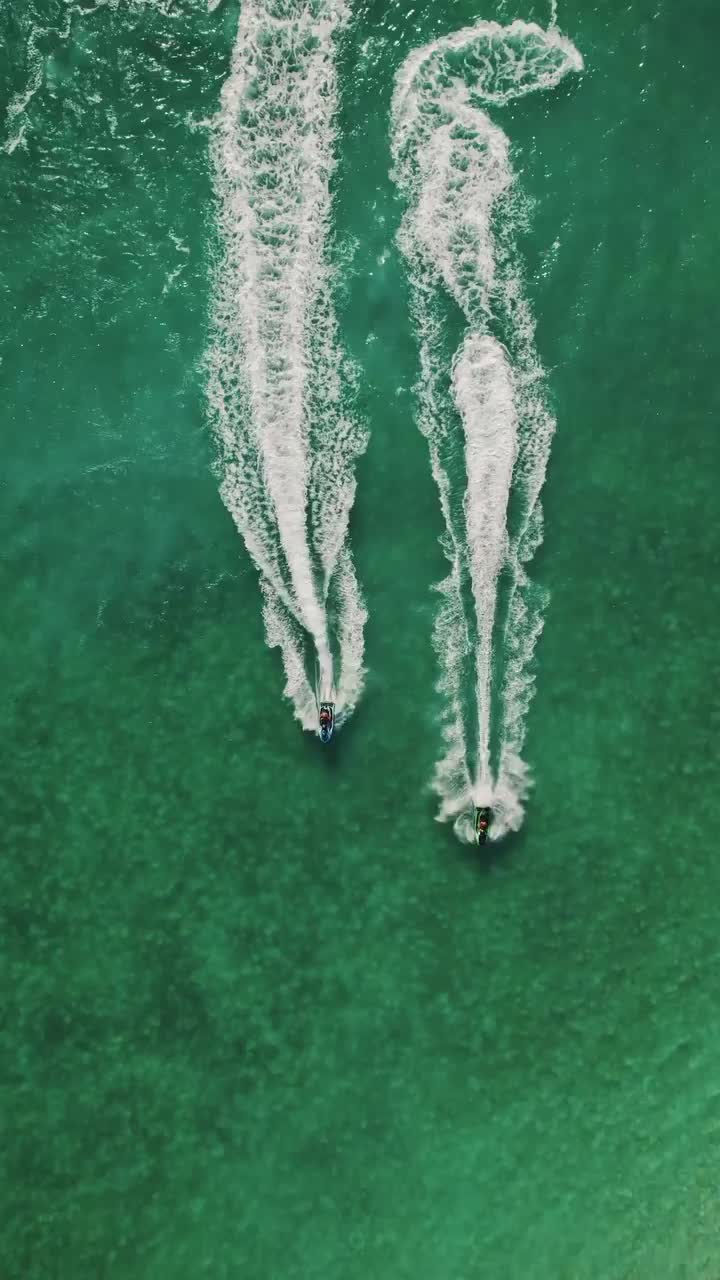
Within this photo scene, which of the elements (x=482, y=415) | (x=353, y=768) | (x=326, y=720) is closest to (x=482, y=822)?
(x=353, y=768)

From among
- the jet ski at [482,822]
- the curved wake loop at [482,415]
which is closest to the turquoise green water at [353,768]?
the curved wake loop at [482,415]

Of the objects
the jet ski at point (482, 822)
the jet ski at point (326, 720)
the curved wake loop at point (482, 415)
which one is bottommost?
the jet ski at point (482, 822)

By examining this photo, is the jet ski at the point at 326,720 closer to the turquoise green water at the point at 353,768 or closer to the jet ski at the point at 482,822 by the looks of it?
the turquoise green water at the point at 353,768

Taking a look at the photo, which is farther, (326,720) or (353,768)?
(353,768)

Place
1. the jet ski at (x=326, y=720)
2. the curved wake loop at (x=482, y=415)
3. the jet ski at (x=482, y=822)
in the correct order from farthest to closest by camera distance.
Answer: the curved wake loop at (x=482, y=415) → the jet ski at (x=326, y=720) → the jet ski at (x=482, y=822)

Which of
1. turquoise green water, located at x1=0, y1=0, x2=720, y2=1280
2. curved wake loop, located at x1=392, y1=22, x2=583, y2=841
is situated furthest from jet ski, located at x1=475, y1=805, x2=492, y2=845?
curved wake loop, located at x1=392, y1=22, x2=583, y2=841

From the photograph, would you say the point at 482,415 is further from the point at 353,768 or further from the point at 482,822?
the point at 482,822
